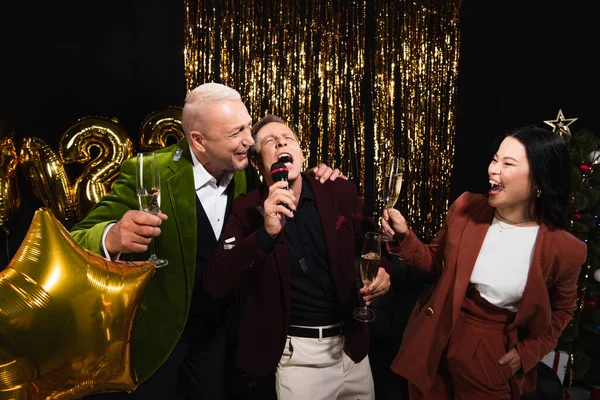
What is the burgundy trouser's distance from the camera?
177 centimetres

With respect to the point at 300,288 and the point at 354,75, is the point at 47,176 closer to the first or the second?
the point at 300,288

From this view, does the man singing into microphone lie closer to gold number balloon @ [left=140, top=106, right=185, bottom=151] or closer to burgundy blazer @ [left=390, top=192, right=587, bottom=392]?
burgundy blazer @ [left=390, top=192, right=587, bottom=392]

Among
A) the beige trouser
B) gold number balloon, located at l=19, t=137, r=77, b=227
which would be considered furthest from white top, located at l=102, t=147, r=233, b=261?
gold number balloon, located at l=19, t=137, r=77, b=227

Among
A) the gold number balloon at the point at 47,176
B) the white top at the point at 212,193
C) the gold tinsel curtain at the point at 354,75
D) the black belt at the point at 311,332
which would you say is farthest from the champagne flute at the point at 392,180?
the gold tinsel curtain at the point at 354,75

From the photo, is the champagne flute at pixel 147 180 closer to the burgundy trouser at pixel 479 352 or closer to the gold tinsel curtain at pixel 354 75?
the burgundy trouser at pixel 479 352

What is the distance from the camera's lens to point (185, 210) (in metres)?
1.92

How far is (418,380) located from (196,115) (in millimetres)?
1391

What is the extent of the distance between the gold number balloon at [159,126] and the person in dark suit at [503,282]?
1.77m

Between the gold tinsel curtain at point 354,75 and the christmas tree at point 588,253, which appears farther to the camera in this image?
the gold tinsel curtain at point 354,75

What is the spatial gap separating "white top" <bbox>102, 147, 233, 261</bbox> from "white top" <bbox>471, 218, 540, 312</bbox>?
1.06 m

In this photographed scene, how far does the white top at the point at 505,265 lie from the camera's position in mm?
1748

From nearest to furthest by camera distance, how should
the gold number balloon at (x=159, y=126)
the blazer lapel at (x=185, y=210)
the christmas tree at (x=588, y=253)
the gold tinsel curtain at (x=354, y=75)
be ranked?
1. the blazer lapel at (x=185, y=210)
2. the gold number balloon at (x=159, y=126)
3. the christmas tree at (x=588, y=253)
4. the gold tinsel curtain at (x=354, y=75)

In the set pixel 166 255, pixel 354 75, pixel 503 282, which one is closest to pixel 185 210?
pixel 166 255

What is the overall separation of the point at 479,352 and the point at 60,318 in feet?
4.76
